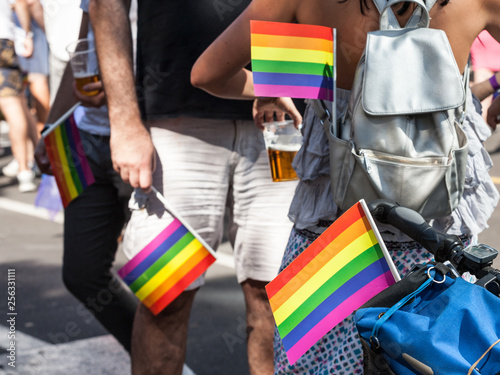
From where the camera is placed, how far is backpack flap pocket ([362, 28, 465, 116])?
158 centimetres

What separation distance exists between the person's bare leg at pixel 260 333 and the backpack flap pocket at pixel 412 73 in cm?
130

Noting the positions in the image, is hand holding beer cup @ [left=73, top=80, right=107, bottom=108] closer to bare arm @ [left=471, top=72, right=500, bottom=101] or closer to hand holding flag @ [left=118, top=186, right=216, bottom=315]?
hand holding flag @ [left=118, top=186, right=216, bottom=315]

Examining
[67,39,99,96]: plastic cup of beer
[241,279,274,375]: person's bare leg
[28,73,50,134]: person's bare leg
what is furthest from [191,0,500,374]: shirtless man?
[28,73,50,134]: person's bare leg

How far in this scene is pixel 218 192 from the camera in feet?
8.87

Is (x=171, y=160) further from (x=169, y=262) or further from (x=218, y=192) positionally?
(x=169, y=262)

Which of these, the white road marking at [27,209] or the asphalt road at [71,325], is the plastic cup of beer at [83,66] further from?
the white road marking at [27,209]

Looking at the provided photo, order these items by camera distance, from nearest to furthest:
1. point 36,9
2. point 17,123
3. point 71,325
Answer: point 71,325 < point 17,123 < point 36,9

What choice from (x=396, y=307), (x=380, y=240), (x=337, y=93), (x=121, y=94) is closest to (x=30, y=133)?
(x=121, y=94)

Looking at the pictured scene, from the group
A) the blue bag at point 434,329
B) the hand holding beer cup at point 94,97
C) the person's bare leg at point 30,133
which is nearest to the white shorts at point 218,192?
the hand holding beer cup at point 94,97

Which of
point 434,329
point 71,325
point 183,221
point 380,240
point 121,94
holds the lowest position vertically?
point 71,325

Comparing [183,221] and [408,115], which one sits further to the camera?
[183,221]

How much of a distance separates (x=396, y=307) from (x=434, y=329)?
0.10 m

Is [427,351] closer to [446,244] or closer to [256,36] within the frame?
[446,244]

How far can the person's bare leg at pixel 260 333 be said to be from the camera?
2.73 meters
